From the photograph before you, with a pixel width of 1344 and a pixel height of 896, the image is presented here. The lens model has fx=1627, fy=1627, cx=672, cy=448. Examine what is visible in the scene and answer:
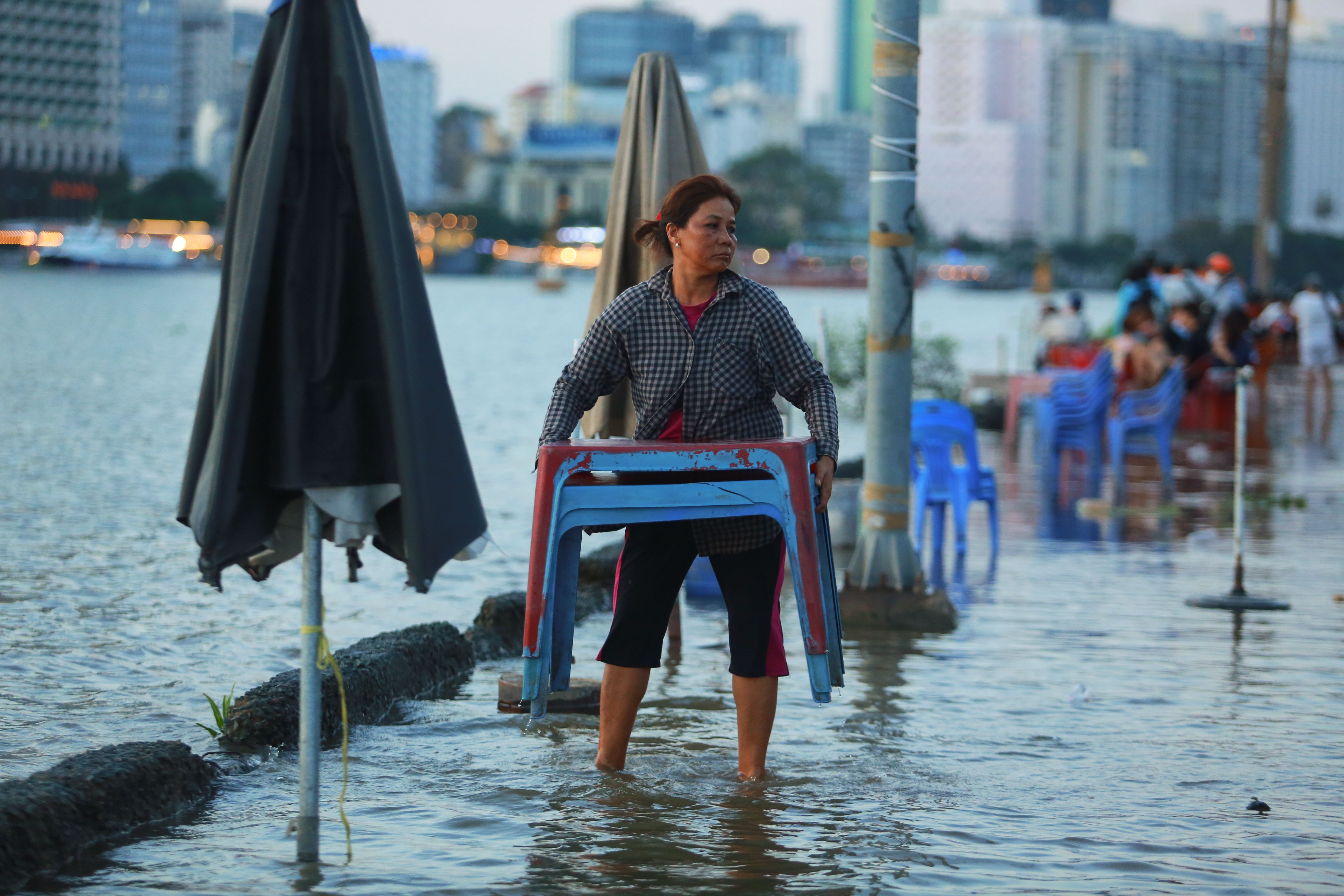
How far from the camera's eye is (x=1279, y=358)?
30.1 m

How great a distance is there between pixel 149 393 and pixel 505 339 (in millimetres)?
33868

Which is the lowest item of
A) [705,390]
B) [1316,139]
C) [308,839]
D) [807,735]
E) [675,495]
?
[807,735]

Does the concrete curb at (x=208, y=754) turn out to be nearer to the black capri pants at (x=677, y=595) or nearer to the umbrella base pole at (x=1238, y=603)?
the black capri pants at (x=677, y=595)

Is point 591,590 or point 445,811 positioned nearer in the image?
point 445,811

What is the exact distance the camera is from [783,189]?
18888 cm

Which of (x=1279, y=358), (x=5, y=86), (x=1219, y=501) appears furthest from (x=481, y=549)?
(x=5, y=86)

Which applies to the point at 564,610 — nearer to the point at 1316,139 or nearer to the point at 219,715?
the point at 219,715

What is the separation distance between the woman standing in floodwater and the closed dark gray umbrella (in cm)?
78

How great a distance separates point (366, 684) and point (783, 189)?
186 metres

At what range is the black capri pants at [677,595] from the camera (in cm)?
473

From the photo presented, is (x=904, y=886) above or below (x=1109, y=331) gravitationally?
below

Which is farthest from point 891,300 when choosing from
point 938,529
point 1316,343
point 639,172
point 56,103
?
point 56,103

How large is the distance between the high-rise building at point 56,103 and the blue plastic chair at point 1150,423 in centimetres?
14572

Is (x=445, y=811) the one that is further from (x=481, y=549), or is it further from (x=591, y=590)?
(x=591, y=590)
